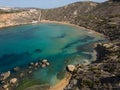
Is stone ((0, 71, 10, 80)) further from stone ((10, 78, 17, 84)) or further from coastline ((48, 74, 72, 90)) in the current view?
coastline ((48, 74, 72, 90))

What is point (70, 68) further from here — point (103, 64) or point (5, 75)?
point (5, 75)

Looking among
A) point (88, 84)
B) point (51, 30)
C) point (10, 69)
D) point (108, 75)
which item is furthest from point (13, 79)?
point (51, 30)

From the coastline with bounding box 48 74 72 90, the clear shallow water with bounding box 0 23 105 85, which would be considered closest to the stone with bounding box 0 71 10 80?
the clear shallow water with bounding box 0 23 105 85

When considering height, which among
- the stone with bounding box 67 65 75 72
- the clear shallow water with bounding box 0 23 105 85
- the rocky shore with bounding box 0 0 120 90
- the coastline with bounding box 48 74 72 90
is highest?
the rocky shore with bounding box 0 0 120 90

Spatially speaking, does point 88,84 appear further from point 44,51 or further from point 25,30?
point 25,30

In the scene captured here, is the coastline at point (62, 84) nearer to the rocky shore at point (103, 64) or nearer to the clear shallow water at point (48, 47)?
the rocky shore at point (103, 64)

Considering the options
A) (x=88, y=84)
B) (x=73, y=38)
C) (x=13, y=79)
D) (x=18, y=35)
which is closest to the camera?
(x=88, y=84)

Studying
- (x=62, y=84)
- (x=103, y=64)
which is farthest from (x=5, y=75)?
(x=103, y=64)

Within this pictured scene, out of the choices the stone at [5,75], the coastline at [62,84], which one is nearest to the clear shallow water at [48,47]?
the coastline at [62,84]
